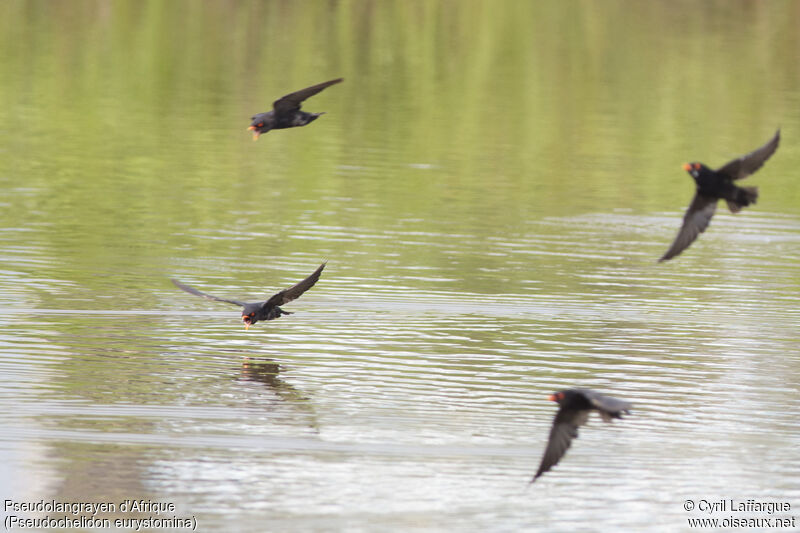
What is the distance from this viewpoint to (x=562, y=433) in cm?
989

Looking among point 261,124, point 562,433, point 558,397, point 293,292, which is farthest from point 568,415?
point 261,124

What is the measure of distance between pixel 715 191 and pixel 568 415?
213 centimetres

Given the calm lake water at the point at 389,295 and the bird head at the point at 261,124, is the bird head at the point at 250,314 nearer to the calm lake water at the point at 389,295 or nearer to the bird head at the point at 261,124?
the calm lake water at the point at 389,295

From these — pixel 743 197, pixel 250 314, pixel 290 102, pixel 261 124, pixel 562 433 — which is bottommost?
pixel 562 433

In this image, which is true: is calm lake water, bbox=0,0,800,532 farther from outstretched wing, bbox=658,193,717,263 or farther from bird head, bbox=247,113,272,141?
bird head, bbox=247,113,272,141

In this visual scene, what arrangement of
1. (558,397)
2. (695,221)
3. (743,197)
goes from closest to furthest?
(558,397)
(743,197)
(695,221)

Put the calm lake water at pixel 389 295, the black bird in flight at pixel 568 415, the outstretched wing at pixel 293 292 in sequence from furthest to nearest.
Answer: the outstretched wing at pixel 293 292 → the calm lake water at pixel 389 295 → the black bird in flight at pixel 568 415

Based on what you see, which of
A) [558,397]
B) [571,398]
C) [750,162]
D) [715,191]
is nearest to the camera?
[558,397]

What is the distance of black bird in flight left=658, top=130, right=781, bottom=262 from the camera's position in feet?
35.6

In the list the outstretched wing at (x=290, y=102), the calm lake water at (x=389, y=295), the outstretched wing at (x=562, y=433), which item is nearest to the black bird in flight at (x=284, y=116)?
the outstretched wing at (x=290, y=102)

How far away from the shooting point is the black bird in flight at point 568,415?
31.6 ft

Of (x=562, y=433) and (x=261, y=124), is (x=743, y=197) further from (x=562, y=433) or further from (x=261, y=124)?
(x=261, y=124)

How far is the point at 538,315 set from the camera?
1563 cm

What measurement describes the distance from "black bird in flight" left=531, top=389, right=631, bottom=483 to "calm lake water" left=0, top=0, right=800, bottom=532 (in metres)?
0.40
